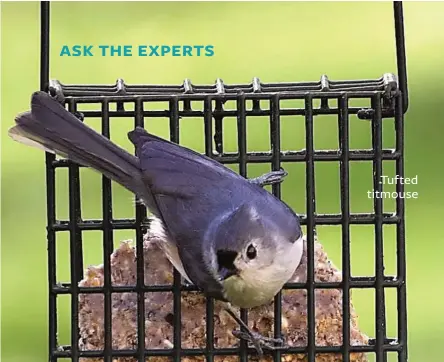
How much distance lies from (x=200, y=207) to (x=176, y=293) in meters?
0.32

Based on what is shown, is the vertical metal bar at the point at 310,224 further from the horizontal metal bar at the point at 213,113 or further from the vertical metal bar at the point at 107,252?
the vertical metal bar at the point at 107,252

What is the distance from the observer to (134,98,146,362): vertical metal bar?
3.85 m

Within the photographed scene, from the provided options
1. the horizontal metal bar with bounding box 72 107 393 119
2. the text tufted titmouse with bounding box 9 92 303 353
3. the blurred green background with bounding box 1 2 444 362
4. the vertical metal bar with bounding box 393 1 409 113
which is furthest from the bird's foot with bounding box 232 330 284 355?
the blurred green background with bounding box 1 2 444 362

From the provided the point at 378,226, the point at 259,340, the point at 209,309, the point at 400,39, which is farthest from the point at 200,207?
the point at 400,39

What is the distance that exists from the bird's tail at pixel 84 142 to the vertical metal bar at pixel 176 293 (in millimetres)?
174

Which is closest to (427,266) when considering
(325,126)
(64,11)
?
(325,126)

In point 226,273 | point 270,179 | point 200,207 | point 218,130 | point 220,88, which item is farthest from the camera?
point 218,130

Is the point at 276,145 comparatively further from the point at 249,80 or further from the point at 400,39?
the point at 249,80

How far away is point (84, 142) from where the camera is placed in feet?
12.4

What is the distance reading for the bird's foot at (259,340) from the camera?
3840mm

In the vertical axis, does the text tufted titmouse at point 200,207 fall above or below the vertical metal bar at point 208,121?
below

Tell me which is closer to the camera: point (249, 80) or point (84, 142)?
point (84, 142)

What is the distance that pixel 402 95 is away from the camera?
3893mm

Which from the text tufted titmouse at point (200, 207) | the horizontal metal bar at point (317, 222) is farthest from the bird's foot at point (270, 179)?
the horizontal metal bar at point (317, 222)
